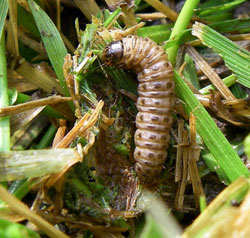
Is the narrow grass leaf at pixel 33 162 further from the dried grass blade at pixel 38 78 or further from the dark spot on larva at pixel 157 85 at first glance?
the dried grass blade at pixel 38 78

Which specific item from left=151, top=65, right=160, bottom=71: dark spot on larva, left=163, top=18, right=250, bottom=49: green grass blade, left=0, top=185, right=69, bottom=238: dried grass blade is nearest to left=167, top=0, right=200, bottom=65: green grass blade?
left=163, top=18, right=250, bottom=49: green grass blade

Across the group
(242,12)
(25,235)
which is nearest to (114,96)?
(25,235)

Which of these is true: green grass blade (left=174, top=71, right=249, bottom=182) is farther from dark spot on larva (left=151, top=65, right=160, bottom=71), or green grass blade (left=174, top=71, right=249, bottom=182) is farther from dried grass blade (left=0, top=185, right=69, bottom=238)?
dried grass blade (left=0, top=185, right=69, bottom=238)

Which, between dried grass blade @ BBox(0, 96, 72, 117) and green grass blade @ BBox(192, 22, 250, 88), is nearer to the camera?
dried grass blade @ BBox(0, 96, 72, 117)

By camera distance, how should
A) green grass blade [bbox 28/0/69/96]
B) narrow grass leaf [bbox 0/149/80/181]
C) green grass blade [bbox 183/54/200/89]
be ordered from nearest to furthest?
narrow grass leaf [bbox 0/149/80/181] → green grass blade [bbox 28/0/69/96] → green grass blade [bbox 183/54/200/89]

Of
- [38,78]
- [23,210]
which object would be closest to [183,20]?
[38,78]

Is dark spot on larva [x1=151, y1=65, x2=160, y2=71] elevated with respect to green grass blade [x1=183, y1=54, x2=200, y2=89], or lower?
elevated

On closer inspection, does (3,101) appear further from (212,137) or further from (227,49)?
(227,49)
